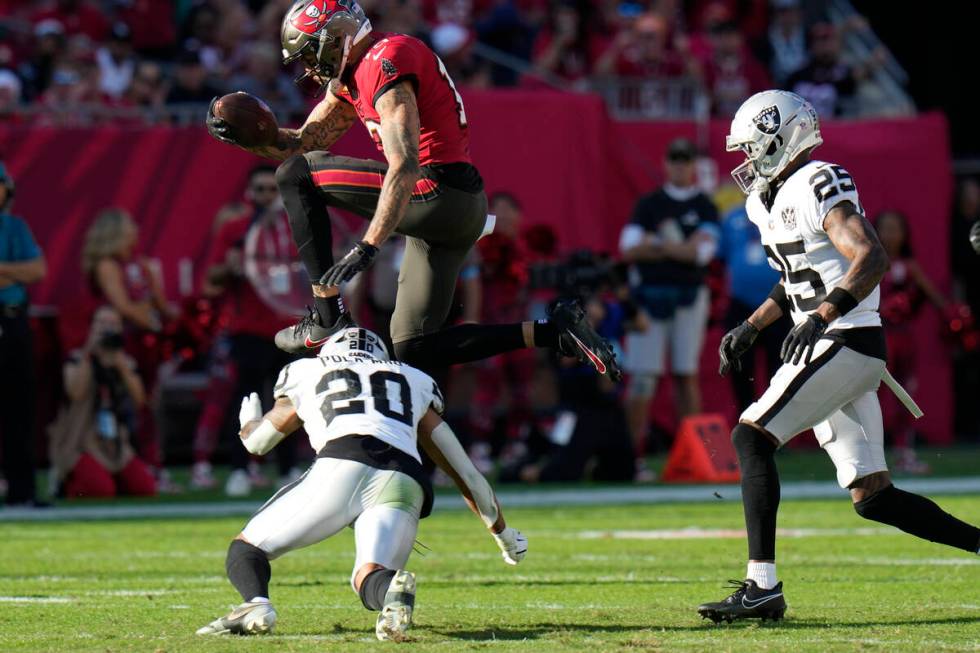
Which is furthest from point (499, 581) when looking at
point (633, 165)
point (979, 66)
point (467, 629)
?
point (979, 66)

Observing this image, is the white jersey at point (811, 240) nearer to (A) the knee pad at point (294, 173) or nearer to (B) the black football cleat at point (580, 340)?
(B) the black football cleat at point (580, 340)

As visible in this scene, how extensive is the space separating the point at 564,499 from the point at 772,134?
497 cm

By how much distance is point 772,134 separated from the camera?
575 centimetres

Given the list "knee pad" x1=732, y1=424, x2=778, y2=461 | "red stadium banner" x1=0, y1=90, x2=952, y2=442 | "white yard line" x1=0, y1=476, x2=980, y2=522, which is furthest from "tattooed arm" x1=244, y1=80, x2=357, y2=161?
"red stadium banner" x1=0, y1=90, x2=952, y2=442

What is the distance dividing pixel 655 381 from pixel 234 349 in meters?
3.03

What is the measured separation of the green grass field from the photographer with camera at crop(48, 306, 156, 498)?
4.58 feet

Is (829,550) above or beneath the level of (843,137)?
beneath

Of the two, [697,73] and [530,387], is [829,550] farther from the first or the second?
[697,73]

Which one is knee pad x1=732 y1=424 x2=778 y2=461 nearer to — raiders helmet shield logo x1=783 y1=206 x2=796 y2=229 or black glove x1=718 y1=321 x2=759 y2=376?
black glove x1=718 y1=321 x2=759 y2=376

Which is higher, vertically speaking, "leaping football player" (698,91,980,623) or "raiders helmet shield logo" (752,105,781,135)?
"raiders helmet shield logo" (752,105,781,135)

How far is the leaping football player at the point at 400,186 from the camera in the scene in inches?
244

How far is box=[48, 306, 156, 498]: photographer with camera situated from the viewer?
10586 mm

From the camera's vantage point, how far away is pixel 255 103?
660cm

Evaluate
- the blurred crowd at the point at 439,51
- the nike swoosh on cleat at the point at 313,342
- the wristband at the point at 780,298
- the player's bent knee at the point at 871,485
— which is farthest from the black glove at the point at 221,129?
the blurred crowd at the point at 439,51
